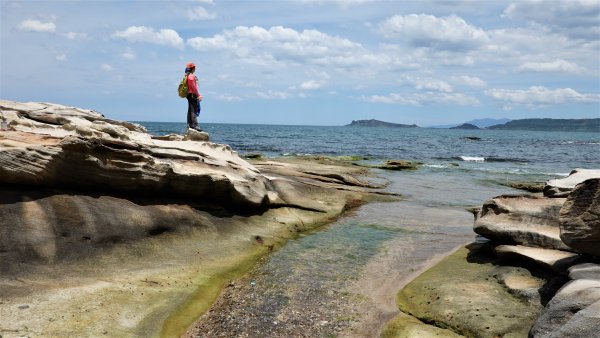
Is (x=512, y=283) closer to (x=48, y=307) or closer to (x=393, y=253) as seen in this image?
(x=393, y=253)

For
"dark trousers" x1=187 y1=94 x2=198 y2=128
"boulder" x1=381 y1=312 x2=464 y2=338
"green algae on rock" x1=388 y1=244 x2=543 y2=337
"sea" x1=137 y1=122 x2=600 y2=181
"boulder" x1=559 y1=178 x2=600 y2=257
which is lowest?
"boulder" x1=381 y1=312 x2=464 y2=338

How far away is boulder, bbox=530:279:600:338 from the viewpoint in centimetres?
783

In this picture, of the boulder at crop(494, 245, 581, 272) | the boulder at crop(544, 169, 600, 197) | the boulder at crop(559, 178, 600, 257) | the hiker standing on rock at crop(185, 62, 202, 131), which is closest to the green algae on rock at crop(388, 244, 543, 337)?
the boulder at crop(494, 245, 581, 272)

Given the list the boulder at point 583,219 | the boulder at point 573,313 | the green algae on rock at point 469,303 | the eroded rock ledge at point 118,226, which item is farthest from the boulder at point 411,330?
the eroded rock ledge at point 118,226

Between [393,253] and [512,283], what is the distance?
14.4 ft

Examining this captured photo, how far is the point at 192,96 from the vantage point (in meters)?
24.3

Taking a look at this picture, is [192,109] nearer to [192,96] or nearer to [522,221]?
[192,96]

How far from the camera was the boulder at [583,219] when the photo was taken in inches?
408

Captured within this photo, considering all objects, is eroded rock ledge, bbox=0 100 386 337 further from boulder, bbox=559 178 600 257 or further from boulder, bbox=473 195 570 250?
boulder, bbox=559 178 600 257

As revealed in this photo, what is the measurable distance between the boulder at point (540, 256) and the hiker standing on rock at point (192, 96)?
50.1 feet

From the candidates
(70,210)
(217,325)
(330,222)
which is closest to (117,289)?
(217,325)

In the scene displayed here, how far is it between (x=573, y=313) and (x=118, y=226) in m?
10.7

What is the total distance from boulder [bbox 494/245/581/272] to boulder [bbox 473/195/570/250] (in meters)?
0.34

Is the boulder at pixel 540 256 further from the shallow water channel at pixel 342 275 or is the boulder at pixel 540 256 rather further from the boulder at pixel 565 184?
the boulder at pixel 565 184
